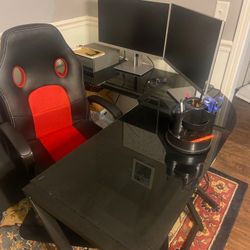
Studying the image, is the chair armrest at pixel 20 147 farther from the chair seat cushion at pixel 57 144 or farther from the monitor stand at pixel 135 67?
the monitor stand at pixel 135 67

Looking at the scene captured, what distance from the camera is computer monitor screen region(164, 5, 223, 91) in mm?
1053

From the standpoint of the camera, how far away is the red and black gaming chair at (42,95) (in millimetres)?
1272

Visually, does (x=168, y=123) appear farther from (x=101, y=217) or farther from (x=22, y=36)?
(x=22, y=36)

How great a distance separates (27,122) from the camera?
138 cm

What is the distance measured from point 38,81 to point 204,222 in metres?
1.33

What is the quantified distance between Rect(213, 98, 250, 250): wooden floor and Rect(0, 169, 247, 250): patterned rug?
0.14 ft

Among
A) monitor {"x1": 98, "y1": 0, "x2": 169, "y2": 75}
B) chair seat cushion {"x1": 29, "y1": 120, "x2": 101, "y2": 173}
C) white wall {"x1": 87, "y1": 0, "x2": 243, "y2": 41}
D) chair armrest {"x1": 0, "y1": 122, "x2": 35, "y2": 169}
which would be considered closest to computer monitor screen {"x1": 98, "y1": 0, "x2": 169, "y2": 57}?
monitor {"x1": 98, "y1": 0, "x2": 169, "y2": 75}

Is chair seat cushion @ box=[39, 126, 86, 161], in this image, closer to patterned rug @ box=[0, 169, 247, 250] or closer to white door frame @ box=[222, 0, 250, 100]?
patterned rug @ box=[0, 169, 247, 250]

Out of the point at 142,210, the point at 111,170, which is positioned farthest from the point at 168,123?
the point at 142,210

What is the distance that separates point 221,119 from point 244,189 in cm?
79

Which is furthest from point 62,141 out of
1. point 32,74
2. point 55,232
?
point 55,232

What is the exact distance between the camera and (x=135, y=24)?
1.58 metres

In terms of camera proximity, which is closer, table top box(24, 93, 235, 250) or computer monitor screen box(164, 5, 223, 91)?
table top box(24, 93, 235, 250)

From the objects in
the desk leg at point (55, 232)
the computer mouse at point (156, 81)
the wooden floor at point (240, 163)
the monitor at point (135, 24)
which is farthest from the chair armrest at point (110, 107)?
the wooden floor at point (240, 163)
